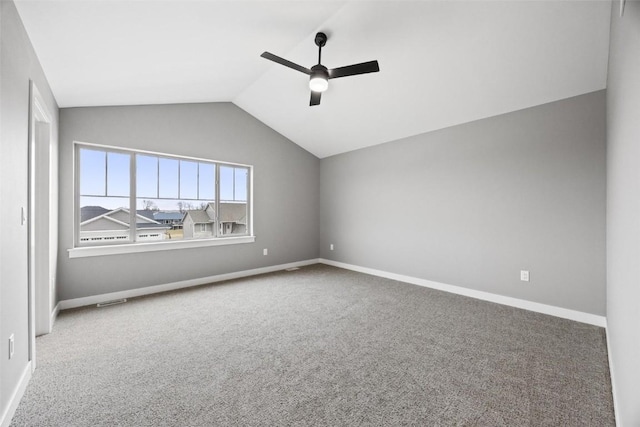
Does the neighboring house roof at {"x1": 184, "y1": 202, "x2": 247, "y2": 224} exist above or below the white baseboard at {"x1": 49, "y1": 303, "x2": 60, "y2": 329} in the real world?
above

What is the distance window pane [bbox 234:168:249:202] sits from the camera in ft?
16.5

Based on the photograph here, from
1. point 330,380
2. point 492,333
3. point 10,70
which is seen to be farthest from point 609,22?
point 10,70

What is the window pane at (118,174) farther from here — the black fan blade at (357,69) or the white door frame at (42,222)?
the black fan blade at (357,69)

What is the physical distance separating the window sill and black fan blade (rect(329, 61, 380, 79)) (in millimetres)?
3202

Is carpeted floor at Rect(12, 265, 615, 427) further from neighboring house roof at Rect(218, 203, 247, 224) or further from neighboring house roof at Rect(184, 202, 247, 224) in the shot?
neighboring house roof at Rect(218, 203, 247, 224)

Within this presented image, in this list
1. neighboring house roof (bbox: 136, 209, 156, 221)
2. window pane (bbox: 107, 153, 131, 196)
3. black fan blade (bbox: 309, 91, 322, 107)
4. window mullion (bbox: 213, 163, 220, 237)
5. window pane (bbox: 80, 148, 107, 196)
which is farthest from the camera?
window mullion (bbox: 213, 163, 220, 237)

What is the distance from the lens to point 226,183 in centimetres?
488

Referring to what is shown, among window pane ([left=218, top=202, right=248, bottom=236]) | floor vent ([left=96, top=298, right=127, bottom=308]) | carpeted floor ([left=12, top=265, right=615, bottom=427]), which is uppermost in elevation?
window pane ([left=218, top=202, right=248, bottom=236])

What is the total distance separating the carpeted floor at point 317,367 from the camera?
163 cm

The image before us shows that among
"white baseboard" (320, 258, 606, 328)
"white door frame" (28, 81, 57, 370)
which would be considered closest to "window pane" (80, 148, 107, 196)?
"white door frame" (28, 81, 57, 370)

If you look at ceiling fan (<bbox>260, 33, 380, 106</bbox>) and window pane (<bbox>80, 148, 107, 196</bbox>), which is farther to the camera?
window pane (<bbox>80, 148, 107, 196</bbox>)

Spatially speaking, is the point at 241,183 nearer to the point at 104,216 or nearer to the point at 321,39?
the point at 104,216

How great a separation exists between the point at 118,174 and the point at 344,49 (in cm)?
343


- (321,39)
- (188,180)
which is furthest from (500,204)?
(188,180)
